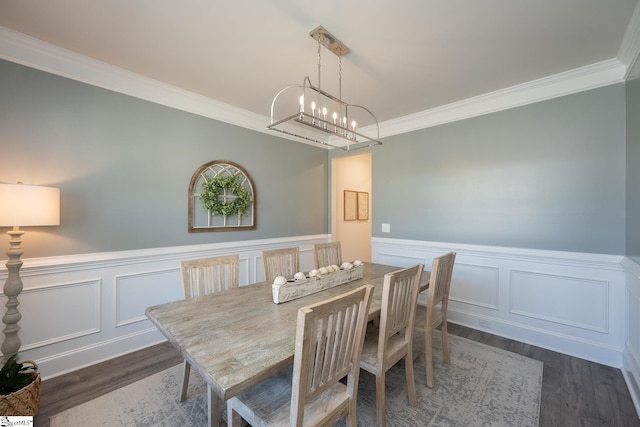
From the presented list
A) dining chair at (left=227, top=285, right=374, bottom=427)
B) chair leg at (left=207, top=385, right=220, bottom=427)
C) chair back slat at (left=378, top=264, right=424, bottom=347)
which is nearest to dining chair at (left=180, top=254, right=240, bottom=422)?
chair leg at (left=207, top=385, right=220, bottom=427)

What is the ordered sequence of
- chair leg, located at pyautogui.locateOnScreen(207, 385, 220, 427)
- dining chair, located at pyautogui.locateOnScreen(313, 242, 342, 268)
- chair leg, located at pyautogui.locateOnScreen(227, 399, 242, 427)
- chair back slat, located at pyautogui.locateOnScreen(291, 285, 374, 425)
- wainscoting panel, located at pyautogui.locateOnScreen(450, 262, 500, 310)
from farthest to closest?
wainscoting panel, located at pyautogui.locateOnScreen(450, 262, 500, 310) → dining chair, located at pyautogui.locateOnScreen(313, 242, 342, 268) → chair leg, located at pyautogui.locateOnScreen(207, 385, 220, 427) → chair leg, located at pyautogui.locateOnScreen(227, 399, 242, 427) → chair back slat, located at pyautogui.locateOnScreen(291, 285, 374, 425)

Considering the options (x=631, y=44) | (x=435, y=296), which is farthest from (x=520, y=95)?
(x=435, y=296)

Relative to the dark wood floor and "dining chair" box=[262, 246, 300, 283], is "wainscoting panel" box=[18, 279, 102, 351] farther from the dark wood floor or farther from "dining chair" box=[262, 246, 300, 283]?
"dining chair" box=[262, 246, 300, 283]

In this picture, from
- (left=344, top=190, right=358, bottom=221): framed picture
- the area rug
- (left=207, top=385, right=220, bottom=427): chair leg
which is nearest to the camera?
(left=207, top=385, right=220, bottom=427): chair leg

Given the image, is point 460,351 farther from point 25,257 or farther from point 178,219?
point 25,257

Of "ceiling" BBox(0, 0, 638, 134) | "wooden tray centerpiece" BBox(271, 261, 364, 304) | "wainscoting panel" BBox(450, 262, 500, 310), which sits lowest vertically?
"wainscoting panel" BBox(450, 262, 500, 310)

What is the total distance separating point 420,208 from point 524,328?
5.38 feet

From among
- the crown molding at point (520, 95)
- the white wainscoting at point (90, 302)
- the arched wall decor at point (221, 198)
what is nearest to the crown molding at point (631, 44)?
the crown molding at point (520, 95)

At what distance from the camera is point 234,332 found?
1.33 m

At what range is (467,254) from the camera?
3.08 meters

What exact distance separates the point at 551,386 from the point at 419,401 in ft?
3.53

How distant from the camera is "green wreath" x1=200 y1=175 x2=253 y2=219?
2.96 metres

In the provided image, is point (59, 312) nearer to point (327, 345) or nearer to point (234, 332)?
point (234, 332)

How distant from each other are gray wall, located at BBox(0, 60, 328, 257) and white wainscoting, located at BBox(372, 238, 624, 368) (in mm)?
2712
